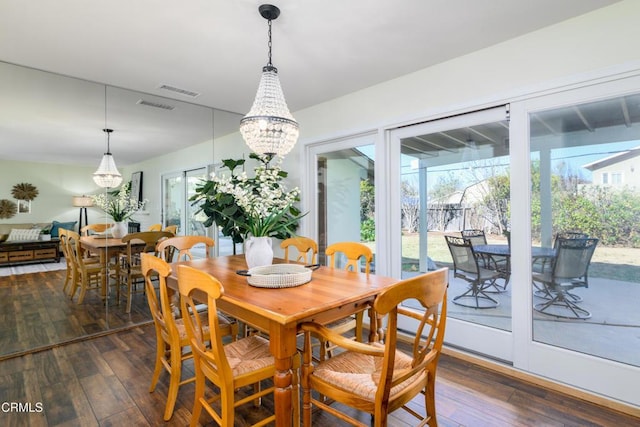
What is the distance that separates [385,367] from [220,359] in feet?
2.36

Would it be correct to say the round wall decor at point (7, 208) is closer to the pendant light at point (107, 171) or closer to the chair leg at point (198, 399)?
the pendant light at point (107, 171)

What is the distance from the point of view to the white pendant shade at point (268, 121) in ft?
6.48

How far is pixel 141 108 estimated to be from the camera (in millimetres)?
3473

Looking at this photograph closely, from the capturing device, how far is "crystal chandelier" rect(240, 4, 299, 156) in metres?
1.97

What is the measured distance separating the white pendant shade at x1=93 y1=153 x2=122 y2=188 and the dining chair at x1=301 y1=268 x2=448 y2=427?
291cm

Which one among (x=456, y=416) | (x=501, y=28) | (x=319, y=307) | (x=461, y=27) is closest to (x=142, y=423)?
(x=319, y=307)

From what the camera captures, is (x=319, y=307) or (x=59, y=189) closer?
(x=319, y=307)

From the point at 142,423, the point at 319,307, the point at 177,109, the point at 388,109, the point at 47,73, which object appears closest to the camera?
the point at 319,307

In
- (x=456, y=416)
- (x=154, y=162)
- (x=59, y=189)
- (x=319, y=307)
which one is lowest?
(x=456, y=416)

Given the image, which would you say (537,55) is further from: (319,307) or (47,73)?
(47,73)

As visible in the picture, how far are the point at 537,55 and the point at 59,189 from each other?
14.2ft

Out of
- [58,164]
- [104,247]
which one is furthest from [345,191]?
[58,164]

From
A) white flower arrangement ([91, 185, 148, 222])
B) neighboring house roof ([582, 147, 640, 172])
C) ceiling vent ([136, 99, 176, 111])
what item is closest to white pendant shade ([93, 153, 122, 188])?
white flower arrangement ([91, 185, 148, 222])

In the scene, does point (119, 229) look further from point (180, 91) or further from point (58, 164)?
point (180, 91)
